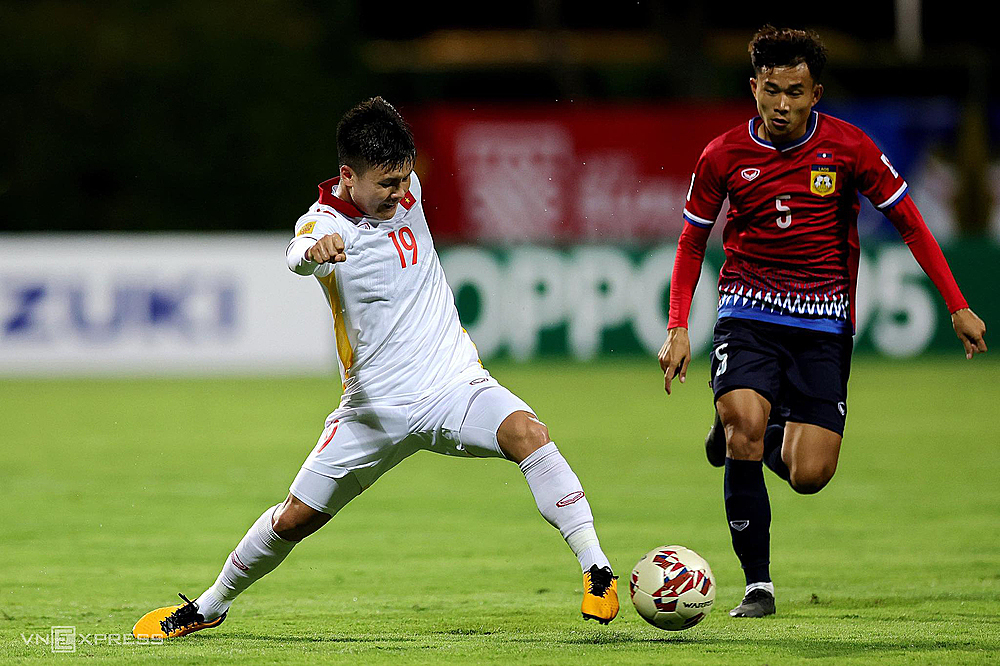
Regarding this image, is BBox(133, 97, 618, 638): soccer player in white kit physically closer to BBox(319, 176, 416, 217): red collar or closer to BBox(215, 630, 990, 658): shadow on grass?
BBox(319, 176, 416, 217): red collar

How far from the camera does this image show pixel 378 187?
5250 millimetres

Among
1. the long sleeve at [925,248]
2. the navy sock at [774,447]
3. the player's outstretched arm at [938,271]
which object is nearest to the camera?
the player's outstretched arm at [938,271]

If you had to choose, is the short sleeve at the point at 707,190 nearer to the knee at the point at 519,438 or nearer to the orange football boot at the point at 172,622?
the knee at the point at 519,438

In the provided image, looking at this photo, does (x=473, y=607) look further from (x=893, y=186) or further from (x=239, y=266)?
(x=239, y=266)

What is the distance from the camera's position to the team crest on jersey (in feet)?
19.1

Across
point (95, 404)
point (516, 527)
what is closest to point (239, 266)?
point (95, 404)

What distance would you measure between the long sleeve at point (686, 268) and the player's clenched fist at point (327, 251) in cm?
157

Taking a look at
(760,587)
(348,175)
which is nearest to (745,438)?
(760,587)

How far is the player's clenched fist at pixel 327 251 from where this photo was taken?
192 inches

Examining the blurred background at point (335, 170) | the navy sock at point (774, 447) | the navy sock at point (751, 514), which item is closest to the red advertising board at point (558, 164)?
the blurred background at point (335, 170)

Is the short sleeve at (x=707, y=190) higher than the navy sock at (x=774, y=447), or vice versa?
the short sleeve at (x=707, y=190)

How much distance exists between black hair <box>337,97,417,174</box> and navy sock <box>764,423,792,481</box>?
6.65ft

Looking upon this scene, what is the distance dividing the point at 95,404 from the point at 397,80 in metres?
13.7

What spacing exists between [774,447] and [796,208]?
3.40 ft
